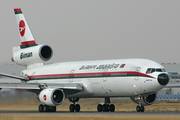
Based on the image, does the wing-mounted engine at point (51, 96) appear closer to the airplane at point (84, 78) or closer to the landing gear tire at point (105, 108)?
the airplane at point (84, 78)

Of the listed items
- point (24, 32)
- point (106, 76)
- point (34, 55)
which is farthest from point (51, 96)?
point (24, 32)

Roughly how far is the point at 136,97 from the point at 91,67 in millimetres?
5174

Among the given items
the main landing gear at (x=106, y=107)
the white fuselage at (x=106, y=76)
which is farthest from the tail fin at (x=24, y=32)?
the main landing gear at (x=106, y=107)

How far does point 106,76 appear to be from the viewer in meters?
36.4

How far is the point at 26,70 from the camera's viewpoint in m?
44.3

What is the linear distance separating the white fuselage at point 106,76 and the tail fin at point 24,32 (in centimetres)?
357

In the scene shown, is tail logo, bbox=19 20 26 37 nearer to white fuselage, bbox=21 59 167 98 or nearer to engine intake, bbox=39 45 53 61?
engine intake, bbox=39 45 53 61

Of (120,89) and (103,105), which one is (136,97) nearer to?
(120,89)

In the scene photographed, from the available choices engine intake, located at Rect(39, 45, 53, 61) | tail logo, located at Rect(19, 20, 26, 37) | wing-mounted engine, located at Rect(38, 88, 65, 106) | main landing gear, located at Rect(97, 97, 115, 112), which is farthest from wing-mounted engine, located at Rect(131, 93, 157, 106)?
tail logo, located at Rect(19, 20, 26, 37)

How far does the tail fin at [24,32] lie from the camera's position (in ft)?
148

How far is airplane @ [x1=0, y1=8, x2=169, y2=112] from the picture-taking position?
34.1 metres

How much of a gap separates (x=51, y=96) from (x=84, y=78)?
4058 mm

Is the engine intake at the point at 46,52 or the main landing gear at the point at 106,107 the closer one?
the main landing gear at the point at 106,107

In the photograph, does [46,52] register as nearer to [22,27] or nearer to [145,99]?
[22,27]
